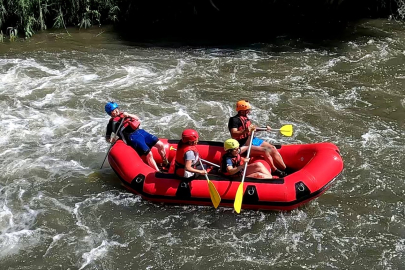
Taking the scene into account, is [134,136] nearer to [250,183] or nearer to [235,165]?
[235,165]

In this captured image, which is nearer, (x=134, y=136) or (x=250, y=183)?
(x=250, y=183)

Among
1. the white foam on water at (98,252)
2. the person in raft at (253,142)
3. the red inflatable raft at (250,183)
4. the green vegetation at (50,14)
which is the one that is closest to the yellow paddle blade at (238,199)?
the red inflatable raft at (250,183)

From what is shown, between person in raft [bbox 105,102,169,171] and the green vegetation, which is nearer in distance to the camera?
person in raft [bbox 105,102,169,171]

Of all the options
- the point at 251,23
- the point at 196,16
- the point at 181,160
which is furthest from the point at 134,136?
the point at 196,16

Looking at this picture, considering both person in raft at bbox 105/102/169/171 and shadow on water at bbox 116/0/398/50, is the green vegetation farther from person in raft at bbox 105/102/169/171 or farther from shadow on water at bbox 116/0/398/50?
person in raft at bbox 105/102/169/171

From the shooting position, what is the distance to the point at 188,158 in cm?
570

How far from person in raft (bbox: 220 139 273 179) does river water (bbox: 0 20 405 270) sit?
458 millimetres

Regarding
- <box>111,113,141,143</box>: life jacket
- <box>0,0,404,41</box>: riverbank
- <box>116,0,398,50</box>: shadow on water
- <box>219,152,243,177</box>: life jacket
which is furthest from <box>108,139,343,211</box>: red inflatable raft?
<box>0,0,404,41</box>: riverbank

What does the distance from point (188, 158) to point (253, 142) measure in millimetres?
1023

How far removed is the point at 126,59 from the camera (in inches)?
427

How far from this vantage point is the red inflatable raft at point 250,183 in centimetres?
562

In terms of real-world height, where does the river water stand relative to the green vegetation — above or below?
below

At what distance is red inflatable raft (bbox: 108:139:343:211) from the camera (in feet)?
18.5

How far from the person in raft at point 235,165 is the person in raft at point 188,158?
0.95 feet
